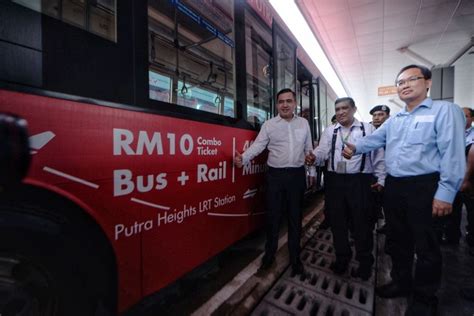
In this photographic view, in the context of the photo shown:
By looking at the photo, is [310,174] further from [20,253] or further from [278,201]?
[20,253]

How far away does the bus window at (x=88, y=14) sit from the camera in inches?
42.0

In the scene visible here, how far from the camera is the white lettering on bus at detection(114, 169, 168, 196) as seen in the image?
3.89 feet

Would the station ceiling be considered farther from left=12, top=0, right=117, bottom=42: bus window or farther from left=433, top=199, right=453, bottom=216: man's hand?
left=433, top=199, right=453, bottom=216: man's hand

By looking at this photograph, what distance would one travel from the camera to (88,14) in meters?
1.19

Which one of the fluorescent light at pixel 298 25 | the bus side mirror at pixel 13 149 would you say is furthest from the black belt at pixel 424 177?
the fluorescent light at pixel 298 25

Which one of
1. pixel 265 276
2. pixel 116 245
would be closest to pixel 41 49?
pixel 116 245

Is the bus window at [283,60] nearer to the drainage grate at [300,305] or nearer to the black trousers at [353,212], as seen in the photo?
the black trousers at [353,212]

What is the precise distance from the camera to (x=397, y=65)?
8.19 metres

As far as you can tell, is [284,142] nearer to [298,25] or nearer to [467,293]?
[467,293]

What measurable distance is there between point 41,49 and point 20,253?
0.84m

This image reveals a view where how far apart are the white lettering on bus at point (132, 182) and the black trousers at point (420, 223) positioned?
169cm

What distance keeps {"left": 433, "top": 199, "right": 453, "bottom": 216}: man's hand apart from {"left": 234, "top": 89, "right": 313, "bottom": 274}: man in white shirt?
98cm

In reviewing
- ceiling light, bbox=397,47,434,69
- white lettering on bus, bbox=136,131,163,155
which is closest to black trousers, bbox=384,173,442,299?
white lettering on bus, bbox=136,131,163,155

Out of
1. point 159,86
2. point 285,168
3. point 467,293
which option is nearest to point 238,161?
point 285,168
